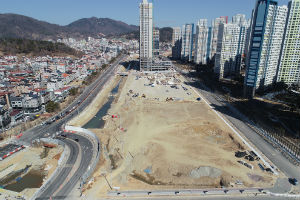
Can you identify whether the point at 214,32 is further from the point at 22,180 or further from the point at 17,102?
the point at 22,180

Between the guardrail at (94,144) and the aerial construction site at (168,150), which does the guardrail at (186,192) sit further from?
the guardrail at (94,144)

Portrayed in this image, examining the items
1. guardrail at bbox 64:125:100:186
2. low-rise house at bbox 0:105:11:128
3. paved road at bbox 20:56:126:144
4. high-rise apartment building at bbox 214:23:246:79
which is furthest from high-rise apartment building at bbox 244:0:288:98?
low-rise house at bbox 0:105:11:128

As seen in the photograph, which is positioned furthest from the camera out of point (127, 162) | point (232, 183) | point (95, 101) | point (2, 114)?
point (95, 101)

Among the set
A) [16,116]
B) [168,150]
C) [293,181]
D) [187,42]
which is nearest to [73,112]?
[16,116]

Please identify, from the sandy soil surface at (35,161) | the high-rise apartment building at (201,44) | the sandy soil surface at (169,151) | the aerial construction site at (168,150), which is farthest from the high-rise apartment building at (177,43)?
the sandy soil surface at (35,161)

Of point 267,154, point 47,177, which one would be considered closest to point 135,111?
point 47,177

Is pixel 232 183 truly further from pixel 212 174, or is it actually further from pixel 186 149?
pixel 186 149

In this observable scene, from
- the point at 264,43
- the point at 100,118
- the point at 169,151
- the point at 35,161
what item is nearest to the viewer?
the point at 35,161

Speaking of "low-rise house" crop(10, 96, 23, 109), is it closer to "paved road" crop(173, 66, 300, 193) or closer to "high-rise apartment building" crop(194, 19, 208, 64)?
"paved road" crop(173, 66, 300, 193)
